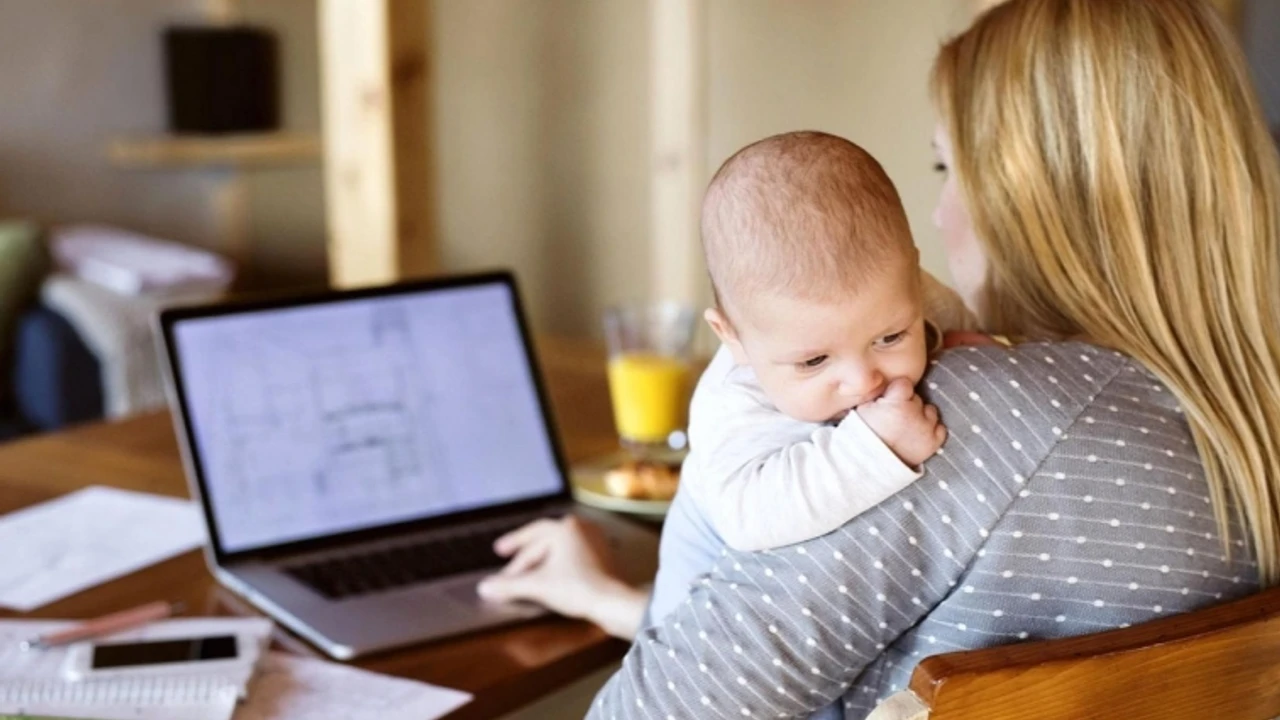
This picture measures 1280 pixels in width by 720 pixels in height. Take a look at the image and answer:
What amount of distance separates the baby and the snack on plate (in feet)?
2.12

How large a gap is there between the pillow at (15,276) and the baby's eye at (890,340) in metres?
2.92

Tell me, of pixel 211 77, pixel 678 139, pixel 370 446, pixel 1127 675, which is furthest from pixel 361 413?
pixel 211 77

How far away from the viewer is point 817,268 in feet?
2.78

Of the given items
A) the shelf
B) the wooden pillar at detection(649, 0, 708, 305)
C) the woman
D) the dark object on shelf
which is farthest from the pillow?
the woman

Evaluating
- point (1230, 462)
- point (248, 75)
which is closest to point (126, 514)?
point (1230, 462)

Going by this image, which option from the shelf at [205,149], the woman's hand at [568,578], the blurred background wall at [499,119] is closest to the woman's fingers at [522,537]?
the woman's hand at [568,578]

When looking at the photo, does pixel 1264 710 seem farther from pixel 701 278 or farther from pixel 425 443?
pixel 701 278

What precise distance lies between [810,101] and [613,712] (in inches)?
95.8

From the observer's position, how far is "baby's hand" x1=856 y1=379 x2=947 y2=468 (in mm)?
848

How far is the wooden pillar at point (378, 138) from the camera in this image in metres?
2.77

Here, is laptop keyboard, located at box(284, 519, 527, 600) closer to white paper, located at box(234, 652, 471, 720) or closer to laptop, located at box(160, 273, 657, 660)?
laptop, located at box(160, 273, 657, 660)

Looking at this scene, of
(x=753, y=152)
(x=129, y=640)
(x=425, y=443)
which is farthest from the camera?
(x=425, y=443)

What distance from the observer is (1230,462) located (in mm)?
929

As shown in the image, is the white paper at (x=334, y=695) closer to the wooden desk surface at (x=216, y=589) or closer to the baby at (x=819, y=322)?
the wooden desk surface at (x=216, y=589)
